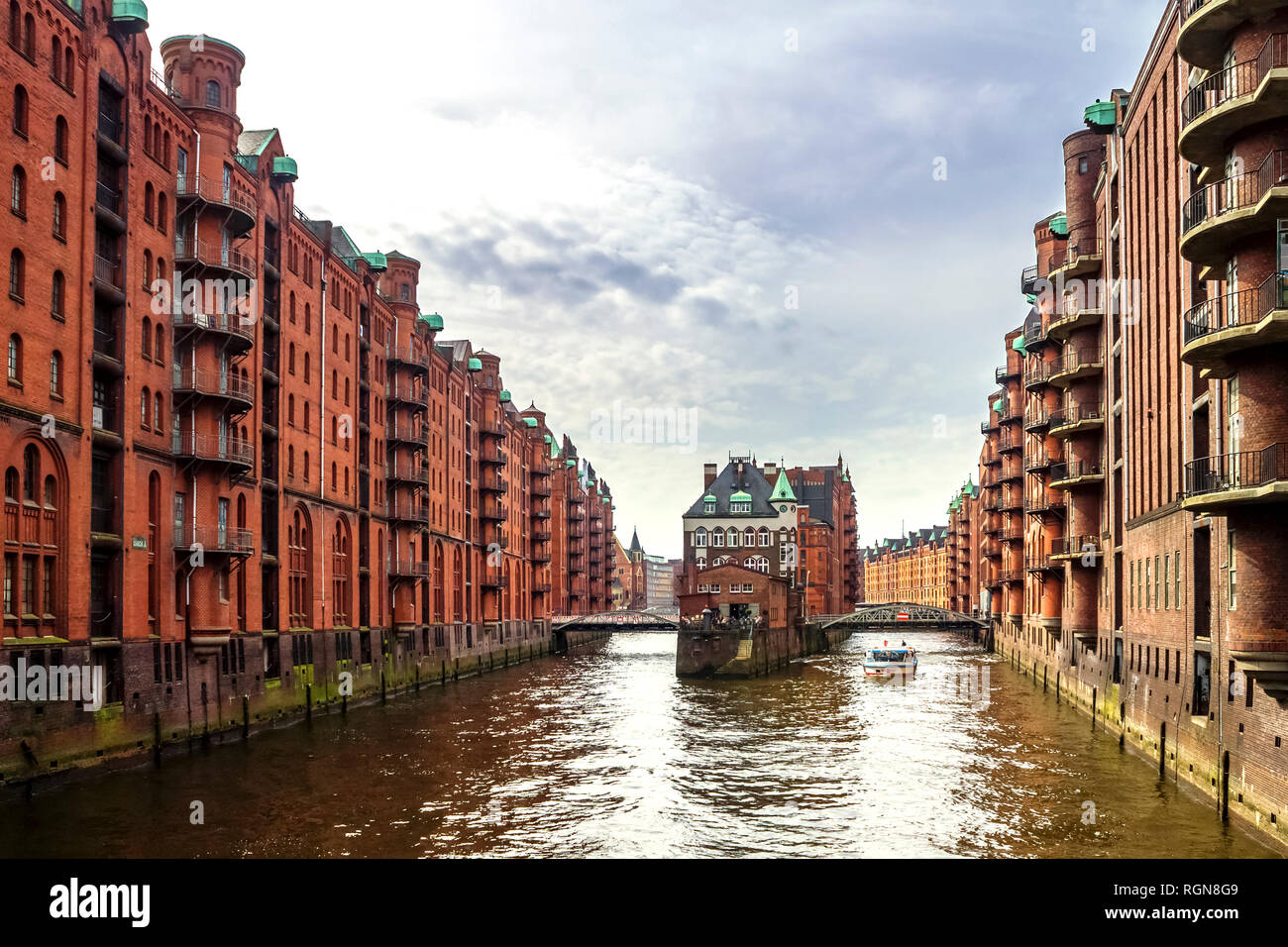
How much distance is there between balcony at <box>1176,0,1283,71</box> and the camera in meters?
23.9

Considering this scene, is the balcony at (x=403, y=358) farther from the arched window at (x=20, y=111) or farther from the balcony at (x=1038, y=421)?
the arched window at (x=20, y=111)

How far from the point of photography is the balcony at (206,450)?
1633 inches

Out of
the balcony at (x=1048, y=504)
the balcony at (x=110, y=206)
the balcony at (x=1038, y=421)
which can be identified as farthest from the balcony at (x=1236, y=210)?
the balcony at (x=1048, y=504)

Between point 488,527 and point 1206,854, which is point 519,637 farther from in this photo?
point 1206,854

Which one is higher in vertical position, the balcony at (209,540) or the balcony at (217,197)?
the balcony at (217,197)

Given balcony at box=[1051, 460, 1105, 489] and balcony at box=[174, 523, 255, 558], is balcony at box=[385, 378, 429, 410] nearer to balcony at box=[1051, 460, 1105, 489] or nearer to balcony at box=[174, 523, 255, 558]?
balcony at box=[174, 523, 255, 558]

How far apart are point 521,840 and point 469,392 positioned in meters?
67.8

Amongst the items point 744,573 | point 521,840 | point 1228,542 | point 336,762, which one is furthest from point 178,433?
point 744,573

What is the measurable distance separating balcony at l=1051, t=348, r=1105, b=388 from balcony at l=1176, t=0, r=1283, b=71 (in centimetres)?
2645

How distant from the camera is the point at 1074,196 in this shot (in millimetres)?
54375

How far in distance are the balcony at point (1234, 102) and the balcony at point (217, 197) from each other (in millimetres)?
32986

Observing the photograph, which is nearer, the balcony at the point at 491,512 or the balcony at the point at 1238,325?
the balcony at the point at 1238,325

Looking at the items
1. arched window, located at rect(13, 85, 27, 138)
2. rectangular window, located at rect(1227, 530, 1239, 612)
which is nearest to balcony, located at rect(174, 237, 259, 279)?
arched window, located at rect(13, 85, 27, 138)

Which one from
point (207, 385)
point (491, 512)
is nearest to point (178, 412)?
point (207, 385)
